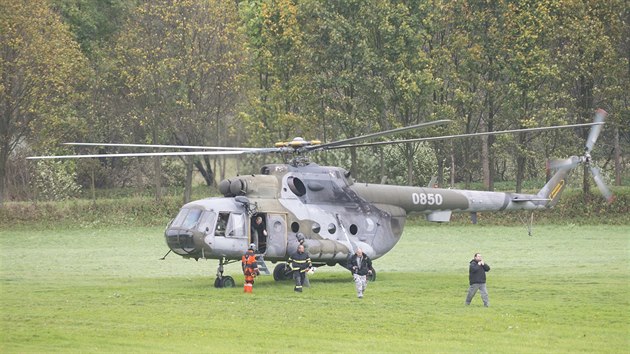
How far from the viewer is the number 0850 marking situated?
37250mm

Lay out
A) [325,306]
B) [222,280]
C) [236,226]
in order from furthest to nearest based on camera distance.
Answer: [222,280] → [236,226] → [325,306]

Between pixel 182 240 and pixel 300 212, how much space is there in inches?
156

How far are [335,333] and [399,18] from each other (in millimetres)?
39166

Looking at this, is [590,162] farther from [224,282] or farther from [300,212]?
[224,282]

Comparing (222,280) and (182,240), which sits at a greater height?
(182,240)

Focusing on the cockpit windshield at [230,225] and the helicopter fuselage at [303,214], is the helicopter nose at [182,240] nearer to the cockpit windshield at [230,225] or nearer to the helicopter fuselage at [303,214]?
the helicopter fuselage at [303,214]

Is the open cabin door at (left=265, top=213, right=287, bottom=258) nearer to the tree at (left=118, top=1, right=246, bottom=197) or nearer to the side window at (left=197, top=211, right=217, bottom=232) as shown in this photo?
the side window at (left=197, top=211, right=217, bottom=232)

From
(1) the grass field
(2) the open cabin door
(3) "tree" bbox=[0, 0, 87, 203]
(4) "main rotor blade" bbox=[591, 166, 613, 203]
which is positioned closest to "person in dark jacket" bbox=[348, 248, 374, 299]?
(1) the grass field

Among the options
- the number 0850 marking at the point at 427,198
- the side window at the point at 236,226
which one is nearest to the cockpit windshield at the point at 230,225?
the side window at the point at 236,226

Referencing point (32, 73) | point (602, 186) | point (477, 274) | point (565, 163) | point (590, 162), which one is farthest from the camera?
point (32, 73)

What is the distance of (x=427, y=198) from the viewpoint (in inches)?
1476

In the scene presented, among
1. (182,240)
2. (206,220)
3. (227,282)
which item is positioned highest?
(206,220)

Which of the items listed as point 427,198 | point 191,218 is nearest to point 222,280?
point 191,218

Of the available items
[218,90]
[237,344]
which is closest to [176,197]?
[218,90]
